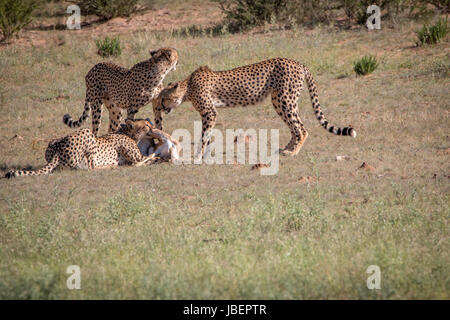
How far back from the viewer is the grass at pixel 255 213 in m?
4.82

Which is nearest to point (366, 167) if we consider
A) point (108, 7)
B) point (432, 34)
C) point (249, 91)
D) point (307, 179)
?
point (307, 179)

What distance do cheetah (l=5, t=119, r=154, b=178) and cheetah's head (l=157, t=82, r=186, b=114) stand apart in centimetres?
48

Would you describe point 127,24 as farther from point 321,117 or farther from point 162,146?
point 321,117

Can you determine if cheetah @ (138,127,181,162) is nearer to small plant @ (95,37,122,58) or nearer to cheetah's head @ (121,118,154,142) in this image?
cheetah's head @ (121,118,154,142)

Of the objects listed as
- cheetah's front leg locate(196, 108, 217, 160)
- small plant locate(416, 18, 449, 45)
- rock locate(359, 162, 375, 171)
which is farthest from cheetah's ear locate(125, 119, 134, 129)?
small plant locate(416, 18, 449, 45)

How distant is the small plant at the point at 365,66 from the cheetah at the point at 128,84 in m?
4.77

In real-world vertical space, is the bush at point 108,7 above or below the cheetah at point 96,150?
above

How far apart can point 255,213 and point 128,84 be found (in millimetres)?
3983

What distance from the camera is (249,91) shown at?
945cm

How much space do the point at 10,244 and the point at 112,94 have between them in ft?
14.2

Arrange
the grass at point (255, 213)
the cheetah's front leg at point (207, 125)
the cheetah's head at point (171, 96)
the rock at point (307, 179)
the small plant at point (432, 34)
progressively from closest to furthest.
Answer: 1. the grass at point (255, 213)
2. the rock at point (307, 179)
3. the cheetah's front leg at point (207, 125)
4. the cheetah's head at point (171, 96)
5. the small plant at point (432, 34)

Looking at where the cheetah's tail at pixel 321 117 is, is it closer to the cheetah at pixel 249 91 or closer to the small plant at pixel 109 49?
the cheetah at pixel 249 91

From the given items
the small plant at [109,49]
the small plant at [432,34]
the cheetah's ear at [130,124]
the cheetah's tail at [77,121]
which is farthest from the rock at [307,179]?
the small plant at [109,49]
